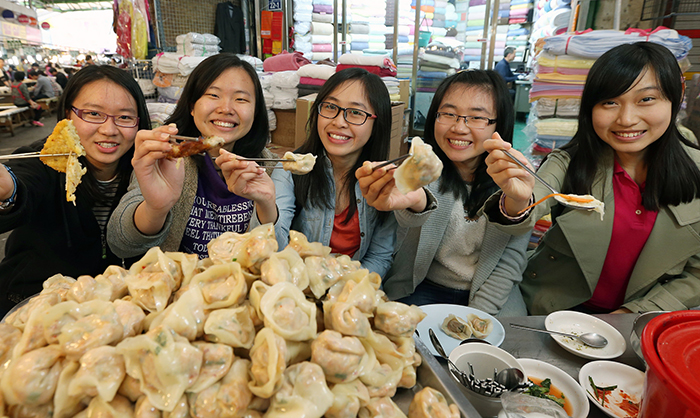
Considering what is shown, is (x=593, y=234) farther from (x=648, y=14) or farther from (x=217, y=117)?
→ (x=648, y=14)

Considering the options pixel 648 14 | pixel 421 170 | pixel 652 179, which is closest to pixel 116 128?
pixel 421 170

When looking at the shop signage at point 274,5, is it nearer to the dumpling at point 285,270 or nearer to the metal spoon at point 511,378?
the dumpling at point 285,270

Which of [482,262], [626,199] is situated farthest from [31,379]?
[626,199]

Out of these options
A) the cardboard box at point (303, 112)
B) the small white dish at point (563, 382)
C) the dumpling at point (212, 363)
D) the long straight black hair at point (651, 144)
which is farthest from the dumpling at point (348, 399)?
the cardboard box at point (303, 112)

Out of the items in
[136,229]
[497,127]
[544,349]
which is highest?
[497,127]

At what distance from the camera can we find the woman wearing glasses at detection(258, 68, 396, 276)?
2053 millimetres

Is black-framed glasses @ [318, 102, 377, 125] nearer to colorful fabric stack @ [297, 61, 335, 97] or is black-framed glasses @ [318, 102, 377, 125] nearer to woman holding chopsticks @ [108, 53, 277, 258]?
woman holding chopsticks @ [108, 53, 277, 258]

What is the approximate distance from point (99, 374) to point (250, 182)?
1.17 meters

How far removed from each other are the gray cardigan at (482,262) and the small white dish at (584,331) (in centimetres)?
45

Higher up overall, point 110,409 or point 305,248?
point 305,248

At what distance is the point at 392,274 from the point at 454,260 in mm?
399

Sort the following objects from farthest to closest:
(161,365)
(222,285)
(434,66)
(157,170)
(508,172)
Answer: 1. (434,66)
2. (157,170)
3. (508,172)
4. (222,285)
5. (161,365)

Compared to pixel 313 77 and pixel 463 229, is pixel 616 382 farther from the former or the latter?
pixel 313 77

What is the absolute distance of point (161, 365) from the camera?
2.13 ft
